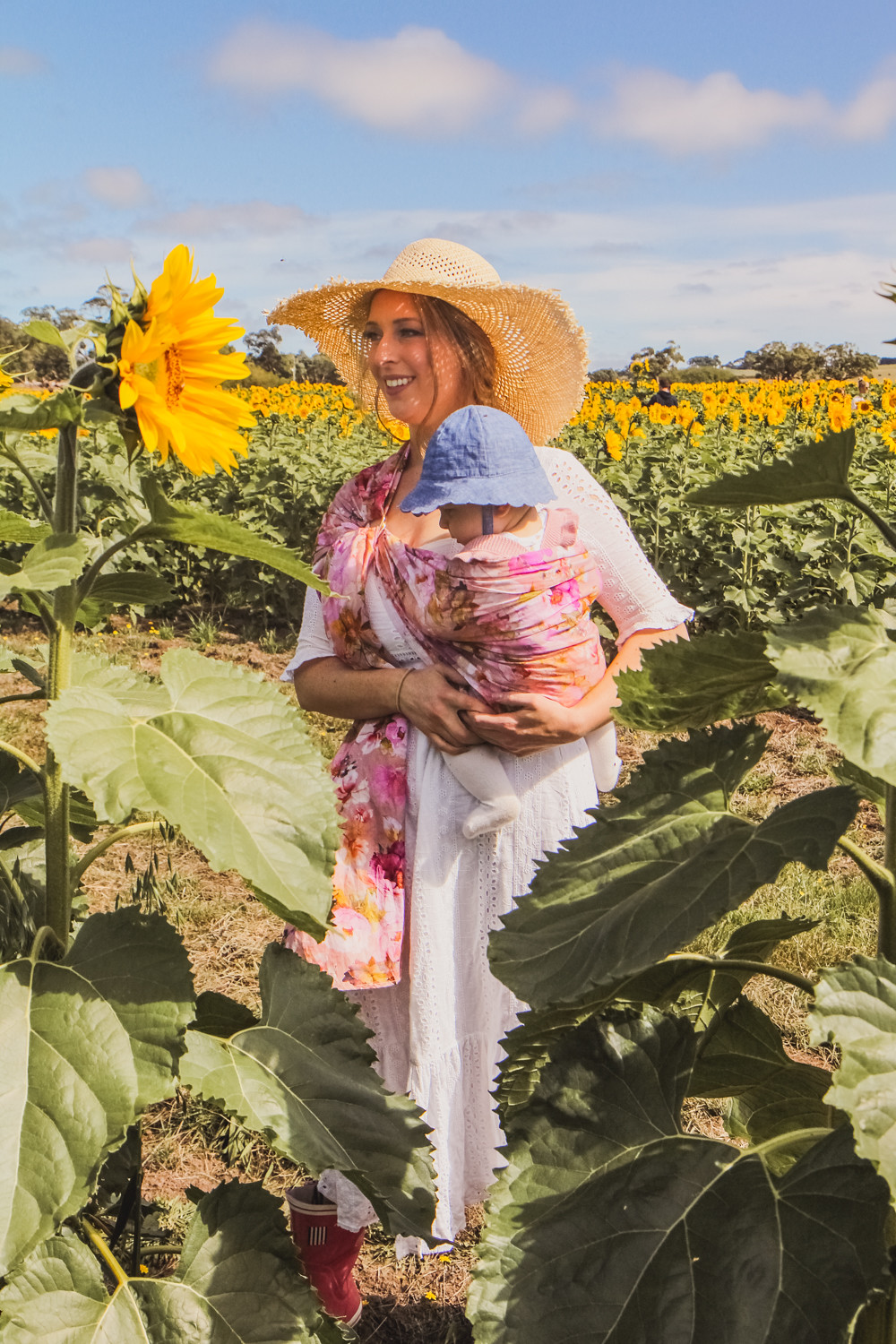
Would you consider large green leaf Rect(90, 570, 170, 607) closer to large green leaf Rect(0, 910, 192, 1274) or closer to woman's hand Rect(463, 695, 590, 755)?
large green leaf Rect(0, 910, 192, 1274)

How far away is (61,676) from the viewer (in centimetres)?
118

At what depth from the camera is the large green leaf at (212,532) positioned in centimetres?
108

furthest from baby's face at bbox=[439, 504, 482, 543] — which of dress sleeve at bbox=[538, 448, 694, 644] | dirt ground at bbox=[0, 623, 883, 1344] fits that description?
dirt ground at bbox=[0, 623, 883, 1344]

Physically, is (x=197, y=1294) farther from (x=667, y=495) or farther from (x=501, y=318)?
(x=667, y=495)

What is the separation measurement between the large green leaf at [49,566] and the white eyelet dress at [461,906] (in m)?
1.20

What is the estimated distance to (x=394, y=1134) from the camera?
4.04ft

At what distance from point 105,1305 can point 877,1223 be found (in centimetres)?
75

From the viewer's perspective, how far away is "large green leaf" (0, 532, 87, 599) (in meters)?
1.01

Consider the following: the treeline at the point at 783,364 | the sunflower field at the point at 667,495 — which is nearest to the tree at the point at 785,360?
the treeline at the point at 783,364

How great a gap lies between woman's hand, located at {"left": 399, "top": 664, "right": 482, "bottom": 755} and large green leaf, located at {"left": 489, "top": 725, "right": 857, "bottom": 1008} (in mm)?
1087

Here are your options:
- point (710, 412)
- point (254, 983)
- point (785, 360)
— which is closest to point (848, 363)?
point (785, 360)

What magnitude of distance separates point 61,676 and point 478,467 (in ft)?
3.57

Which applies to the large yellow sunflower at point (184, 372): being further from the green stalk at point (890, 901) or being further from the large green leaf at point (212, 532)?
the green stalk at point (890, 901)

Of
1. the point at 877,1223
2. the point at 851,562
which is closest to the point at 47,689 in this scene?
the point at 877,1223
